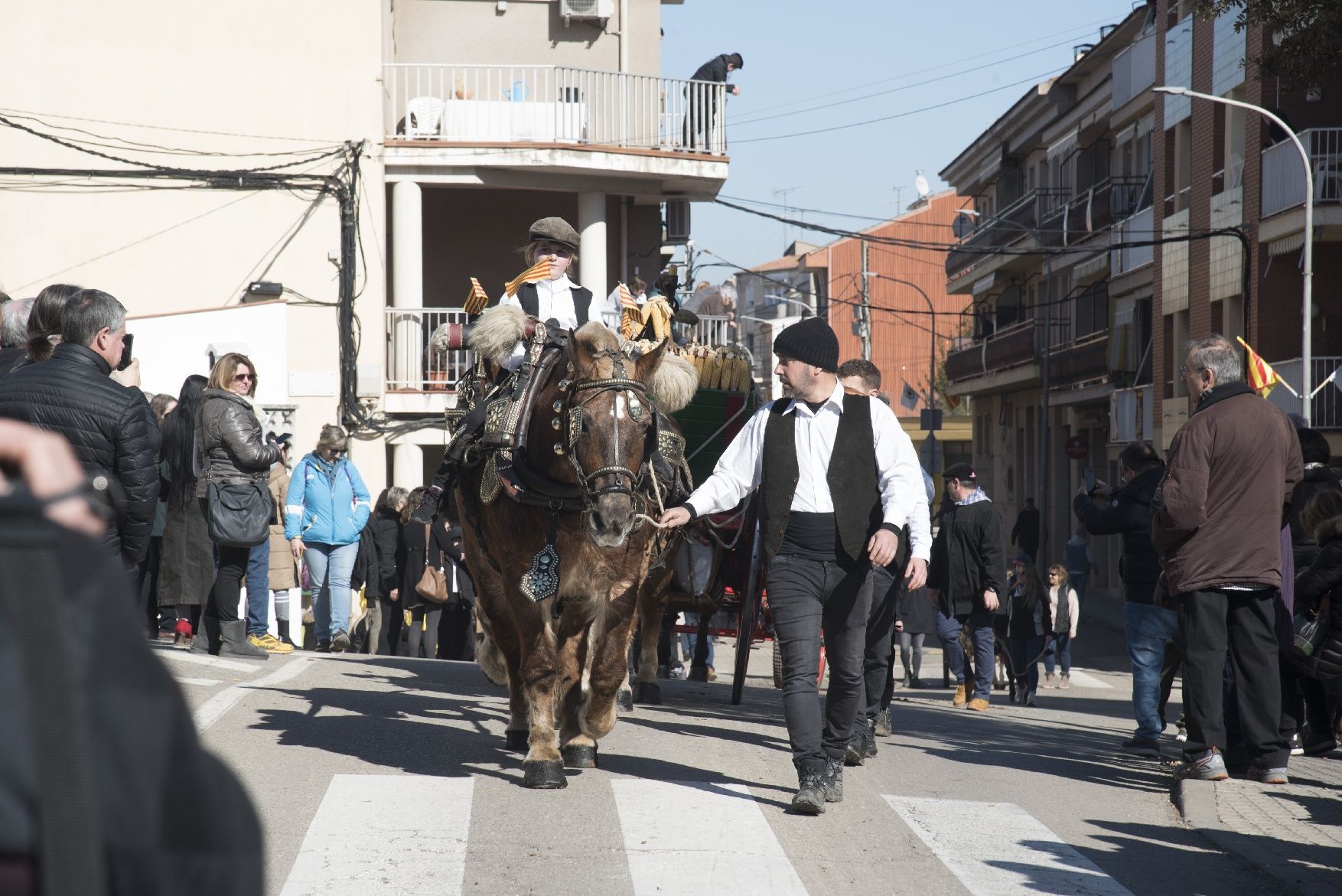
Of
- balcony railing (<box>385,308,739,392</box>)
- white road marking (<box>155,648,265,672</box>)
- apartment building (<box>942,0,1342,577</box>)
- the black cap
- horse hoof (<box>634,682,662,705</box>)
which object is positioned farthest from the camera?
apartment building (<box>942,0,1342,577</box>)

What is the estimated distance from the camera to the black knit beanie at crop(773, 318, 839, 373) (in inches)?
297

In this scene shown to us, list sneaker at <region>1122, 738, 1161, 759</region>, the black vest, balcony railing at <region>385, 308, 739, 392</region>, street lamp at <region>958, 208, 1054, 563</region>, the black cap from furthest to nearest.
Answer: street lamp at <region>958, 208, 1054, 563</region>, balcony railing at <region>385, 308, 739, 392</region>, the black cap, sneaker at <region>1122, 738, 1161, 759</region>, the black vest

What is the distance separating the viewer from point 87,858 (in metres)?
1.45

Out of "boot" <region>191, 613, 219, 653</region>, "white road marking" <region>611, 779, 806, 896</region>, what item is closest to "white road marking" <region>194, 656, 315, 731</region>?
"boot" <region>191, 613, 219, 653</region>

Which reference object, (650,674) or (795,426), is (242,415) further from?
(795,426)

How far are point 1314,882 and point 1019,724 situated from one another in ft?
21.2

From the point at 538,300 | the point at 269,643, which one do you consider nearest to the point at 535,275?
the point at 538,300

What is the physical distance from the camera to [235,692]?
9.70 metres

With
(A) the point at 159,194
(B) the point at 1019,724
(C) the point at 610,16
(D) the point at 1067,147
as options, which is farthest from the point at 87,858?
(D) the point at 1067,147

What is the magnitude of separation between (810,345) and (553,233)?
197 centimetres

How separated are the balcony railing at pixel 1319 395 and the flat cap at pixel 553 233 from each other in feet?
73.3

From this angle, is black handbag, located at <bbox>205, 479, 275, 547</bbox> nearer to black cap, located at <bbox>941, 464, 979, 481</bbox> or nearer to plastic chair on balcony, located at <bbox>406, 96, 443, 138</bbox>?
black cap, located at <bbox>941, 464, 979, 481</bbox>

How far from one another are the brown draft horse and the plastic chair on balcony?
18.6 metres

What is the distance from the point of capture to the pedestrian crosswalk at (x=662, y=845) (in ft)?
17.9
